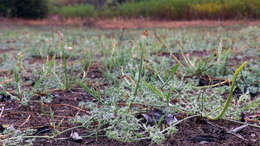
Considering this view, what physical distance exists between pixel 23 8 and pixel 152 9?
5098 mm

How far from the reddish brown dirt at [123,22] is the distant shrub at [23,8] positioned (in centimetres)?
28

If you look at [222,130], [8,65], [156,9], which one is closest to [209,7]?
[156,9]

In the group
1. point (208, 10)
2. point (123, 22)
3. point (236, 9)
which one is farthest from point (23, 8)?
point (236, 9)

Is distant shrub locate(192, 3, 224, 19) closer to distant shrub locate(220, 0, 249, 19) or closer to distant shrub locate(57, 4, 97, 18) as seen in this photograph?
distant shrub locate(220, 0, 249, 19)

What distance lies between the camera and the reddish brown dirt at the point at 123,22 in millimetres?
4871

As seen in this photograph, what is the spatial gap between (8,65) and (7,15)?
731cm

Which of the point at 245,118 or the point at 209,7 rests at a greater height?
the point at 209,7

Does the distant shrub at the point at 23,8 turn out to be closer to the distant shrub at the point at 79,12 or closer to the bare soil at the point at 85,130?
the distant shrub at the point at 79,12

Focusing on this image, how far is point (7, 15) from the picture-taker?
8.48 meters

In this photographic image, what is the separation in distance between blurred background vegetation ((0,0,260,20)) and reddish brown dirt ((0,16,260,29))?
0.40ft

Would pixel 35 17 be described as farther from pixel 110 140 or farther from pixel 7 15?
pixel 110 140

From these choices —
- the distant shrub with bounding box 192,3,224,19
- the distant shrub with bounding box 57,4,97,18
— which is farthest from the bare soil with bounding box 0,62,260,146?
the distant shrub with bounding box 57,4,97,18

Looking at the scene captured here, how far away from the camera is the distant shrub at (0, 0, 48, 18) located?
8484mm

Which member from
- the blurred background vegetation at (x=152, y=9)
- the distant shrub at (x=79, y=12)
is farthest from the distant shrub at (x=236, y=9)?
the distant shrub at (x=79, y=12)
